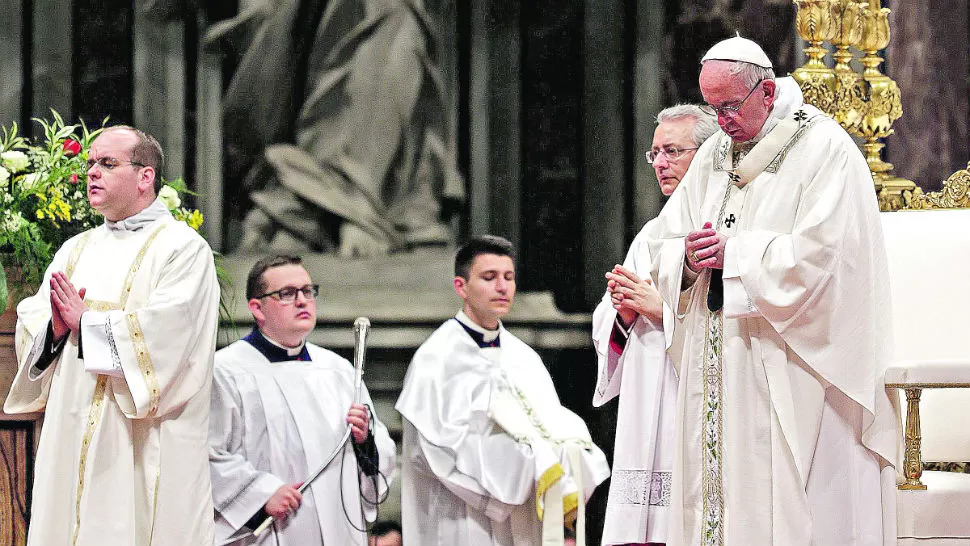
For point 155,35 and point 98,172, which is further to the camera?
point 155,35

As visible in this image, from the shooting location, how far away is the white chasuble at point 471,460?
19.0ft

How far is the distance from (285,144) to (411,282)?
1.05 meters

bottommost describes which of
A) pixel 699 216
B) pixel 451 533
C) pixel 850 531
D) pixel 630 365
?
pixel 451 533

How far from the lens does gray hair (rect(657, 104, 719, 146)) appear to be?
5129 mm

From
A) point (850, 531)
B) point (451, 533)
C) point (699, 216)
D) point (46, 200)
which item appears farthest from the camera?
Answer: point (451, 533)

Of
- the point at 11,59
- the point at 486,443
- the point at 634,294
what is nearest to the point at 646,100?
the point at 486,443

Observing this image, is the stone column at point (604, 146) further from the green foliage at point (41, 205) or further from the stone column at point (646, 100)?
the green foliage at point (41, 205)

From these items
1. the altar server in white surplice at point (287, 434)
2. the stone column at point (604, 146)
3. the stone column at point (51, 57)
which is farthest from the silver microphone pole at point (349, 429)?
the stone column at point (51, 57)

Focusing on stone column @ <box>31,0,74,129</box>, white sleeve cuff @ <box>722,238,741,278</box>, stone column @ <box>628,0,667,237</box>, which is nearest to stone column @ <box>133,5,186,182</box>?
stone column @ <box>31,0,74,129</box>

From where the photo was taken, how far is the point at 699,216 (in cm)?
445

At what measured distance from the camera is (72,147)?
18.5ft

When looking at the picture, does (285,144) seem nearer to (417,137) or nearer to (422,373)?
(417,137)

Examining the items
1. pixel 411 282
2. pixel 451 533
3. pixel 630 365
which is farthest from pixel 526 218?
pixel 630 365

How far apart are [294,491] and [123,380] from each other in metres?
0.87
